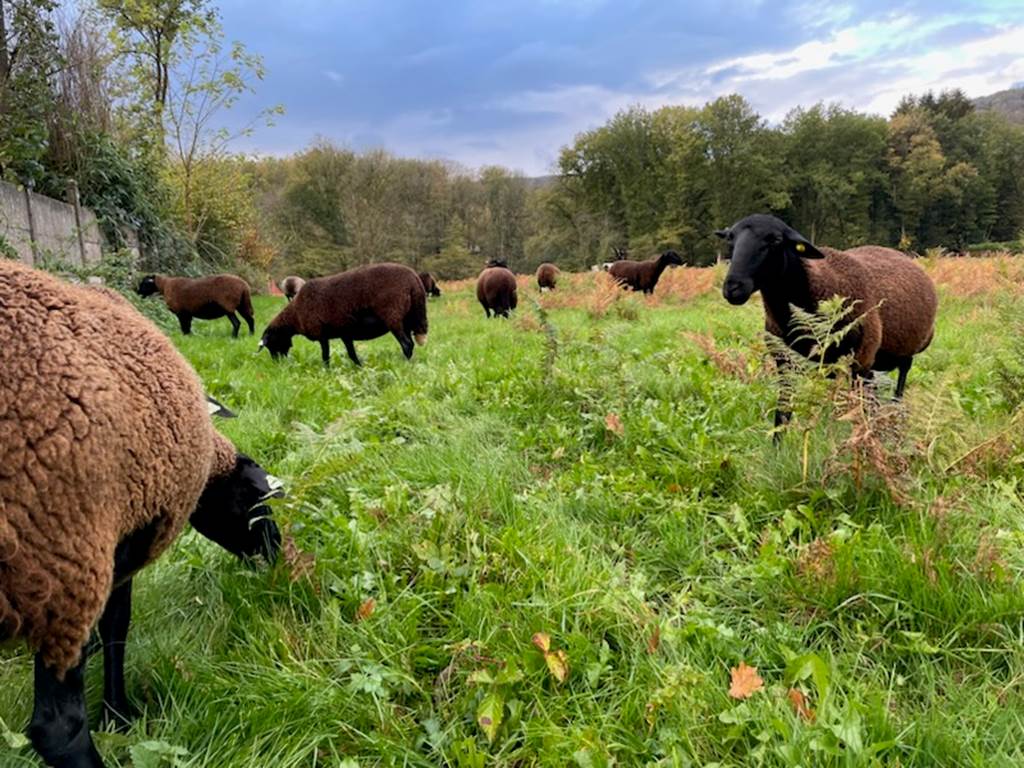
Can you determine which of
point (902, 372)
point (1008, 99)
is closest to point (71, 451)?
point (902, 372)

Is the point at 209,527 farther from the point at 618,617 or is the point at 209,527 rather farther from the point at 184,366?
the point at 618,617

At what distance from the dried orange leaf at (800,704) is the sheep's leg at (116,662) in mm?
1943

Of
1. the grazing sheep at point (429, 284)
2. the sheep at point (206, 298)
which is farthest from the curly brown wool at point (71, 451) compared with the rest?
the grazing sheep at point (429, 284)

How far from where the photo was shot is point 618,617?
197 cm

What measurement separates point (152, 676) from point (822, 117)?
191 feet

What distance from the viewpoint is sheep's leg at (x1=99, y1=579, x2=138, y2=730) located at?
1.69 metres

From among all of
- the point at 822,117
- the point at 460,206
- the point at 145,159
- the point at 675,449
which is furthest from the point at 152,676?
the point at 822,117

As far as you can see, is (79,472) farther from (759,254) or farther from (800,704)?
(759,254)

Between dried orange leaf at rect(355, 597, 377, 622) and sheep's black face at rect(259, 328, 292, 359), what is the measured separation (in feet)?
20.9

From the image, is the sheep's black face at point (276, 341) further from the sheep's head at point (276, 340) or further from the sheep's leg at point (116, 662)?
the sheep's leg at point (116, 662)

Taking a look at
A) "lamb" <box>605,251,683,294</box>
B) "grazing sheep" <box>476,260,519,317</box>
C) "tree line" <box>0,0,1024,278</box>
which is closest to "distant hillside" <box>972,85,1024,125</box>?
"tree line" <box>0,0,1024,278</box>

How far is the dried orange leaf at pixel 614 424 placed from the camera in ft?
12.1

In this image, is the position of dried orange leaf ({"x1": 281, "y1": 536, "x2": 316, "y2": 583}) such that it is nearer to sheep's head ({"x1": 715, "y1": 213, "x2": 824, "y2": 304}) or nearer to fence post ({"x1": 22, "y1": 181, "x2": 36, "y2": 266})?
sheep's head ({"x1": 715, "y1": 213, "x2": 824, "y2": 304})

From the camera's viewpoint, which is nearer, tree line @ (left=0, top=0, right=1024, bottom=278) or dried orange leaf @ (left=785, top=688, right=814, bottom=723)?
dried orange leaf @ (left=785, top=688, right=814, bottom=723)
